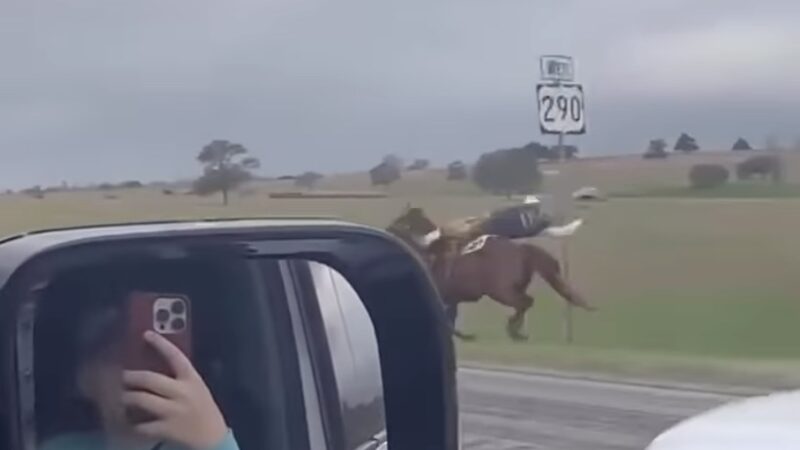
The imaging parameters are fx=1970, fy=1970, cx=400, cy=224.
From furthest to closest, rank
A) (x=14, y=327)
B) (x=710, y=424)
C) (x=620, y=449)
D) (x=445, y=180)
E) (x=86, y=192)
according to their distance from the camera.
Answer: (x=445, y=180), (x=620, y=449), (x=86, y=192), (x=710, y=424), (x=14, y=327)

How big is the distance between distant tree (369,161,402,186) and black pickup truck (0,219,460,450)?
5638 mm

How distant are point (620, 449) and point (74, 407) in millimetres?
6692

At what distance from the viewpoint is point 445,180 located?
10438 mm

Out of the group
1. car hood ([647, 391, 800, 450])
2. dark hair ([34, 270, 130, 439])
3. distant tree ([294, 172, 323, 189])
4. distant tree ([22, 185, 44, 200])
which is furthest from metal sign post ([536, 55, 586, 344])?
dark hair ([34, 270, 130, 439])

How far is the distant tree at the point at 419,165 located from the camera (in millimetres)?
9835

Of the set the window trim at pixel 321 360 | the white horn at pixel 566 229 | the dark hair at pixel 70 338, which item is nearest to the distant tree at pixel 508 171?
the white horn at pixel 566 229

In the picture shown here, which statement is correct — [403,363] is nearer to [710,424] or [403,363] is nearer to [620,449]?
[710,424]

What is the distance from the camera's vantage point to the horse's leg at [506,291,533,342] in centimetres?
1100

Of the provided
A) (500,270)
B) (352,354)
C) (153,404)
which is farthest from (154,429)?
(500,270)

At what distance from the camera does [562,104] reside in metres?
10.9

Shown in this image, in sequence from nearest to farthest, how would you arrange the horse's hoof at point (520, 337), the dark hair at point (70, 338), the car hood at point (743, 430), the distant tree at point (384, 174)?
the dark hair at point (70, 338), the car hood at point (743, 430), the distant tree at point (384, 174), the horse's hoof at point (520, 337)

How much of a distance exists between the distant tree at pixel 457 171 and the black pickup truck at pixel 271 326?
22.9ft

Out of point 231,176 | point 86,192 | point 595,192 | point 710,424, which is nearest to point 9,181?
point 86,192

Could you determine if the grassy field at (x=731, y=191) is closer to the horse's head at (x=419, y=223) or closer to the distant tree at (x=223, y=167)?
the horse's head at (x=419, y=223)
